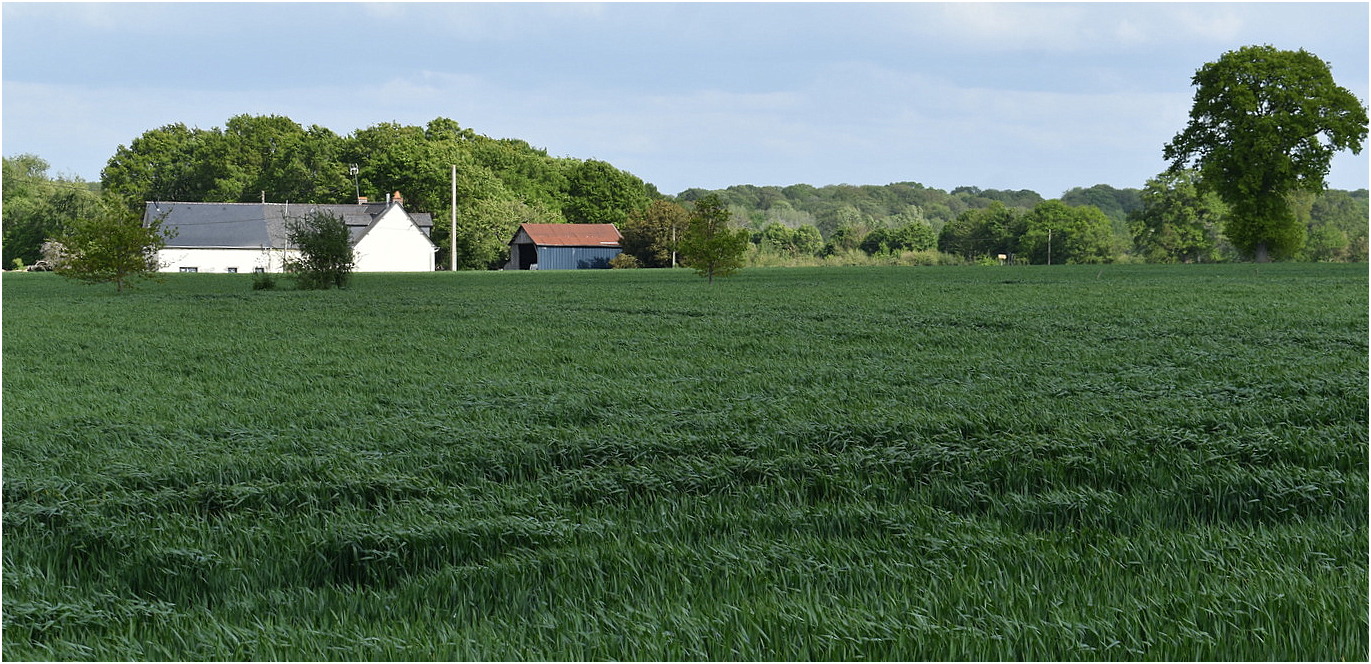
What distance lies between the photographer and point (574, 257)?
67.8 metres

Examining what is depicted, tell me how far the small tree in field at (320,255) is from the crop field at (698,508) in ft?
57.8

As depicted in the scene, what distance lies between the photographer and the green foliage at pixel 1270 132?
40812 mm

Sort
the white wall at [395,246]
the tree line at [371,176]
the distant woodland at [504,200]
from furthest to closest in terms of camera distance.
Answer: the tree line at [371,176] → the distant woodland at [504,200] → the white wall at [395,246]

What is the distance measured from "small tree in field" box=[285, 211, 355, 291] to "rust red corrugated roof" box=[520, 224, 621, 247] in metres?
39.8

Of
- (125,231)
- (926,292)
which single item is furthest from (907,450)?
(125,231)

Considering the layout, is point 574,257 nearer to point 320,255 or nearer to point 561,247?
point 561,247

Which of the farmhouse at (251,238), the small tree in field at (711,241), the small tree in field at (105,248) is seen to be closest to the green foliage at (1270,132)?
the small tree in field at (711,241)

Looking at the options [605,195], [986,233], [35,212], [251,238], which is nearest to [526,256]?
[605,195]

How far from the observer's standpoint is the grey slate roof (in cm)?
5997

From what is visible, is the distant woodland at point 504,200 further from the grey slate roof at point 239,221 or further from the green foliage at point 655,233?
the grey slate roof at point 239,221

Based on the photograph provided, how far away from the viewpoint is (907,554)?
322 centimetres

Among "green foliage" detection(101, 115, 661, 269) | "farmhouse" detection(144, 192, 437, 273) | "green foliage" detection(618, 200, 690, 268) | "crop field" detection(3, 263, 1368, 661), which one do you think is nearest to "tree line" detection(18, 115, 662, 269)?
"green foliage" detection(101, 115, 661, 269)

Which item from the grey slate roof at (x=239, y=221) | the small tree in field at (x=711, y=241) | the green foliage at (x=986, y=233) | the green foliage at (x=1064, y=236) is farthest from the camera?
the green foliage at (x=986, y=233)

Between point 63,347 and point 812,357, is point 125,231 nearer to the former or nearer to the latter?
point 63,347
